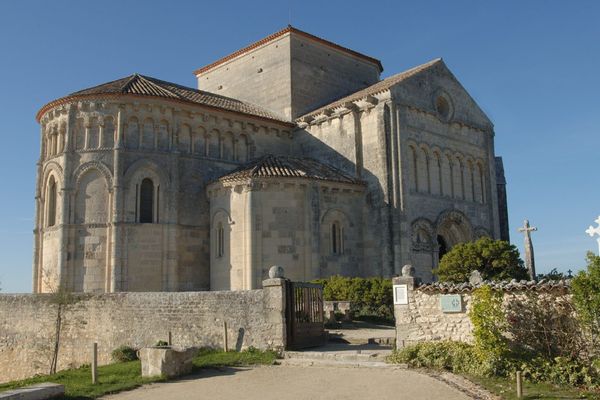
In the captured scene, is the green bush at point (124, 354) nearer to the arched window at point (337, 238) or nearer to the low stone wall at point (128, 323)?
the low stone wall at point (128, 323)

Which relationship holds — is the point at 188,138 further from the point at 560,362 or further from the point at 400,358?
the point at 560,362

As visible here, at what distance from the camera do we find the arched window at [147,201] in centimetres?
2688

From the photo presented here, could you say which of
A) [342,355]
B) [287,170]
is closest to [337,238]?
[287,170]

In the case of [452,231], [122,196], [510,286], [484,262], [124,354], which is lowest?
[124,354]

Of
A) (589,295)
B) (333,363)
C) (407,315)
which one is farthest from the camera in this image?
(407,315)

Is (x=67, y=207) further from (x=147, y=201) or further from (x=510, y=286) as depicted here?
(x=510, y=286)

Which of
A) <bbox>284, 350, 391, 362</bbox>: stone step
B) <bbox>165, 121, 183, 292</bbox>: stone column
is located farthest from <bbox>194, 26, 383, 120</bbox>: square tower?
<bbox>284, 350, 391, 362</bbox>: stone step

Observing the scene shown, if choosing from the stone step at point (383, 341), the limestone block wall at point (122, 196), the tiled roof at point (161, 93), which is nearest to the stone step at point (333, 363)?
the stone step at point (383, 341)

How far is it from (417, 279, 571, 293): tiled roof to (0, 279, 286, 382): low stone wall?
4259mm

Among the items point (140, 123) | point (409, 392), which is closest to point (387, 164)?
point (140, 123)

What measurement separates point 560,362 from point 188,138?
19826mm

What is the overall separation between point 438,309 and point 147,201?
15.9 m

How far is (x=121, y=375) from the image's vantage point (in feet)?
50.6

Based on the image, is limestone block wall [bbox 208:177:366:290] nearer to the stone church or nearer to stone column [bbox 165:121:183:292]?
the stone church
